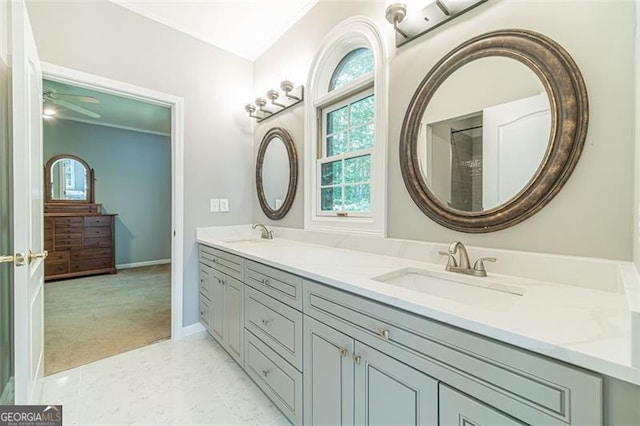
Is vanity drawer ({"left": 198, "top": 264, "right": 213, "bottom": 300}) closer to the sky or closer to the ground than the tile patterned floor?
closer to the sky

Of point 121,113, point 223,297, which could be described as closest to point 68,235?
point 121,113

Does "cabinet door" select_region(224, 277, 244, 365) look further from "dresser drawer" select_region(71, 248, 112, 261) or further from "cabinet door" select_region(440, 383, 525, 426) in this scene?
"dresser drawer" select_region(71, 248, 112, 261)

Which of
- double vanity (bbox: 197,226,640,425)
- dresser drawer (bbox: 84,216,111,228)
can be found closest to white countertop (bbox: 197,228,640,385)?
double vanity (bbox: 197,226,640,425)

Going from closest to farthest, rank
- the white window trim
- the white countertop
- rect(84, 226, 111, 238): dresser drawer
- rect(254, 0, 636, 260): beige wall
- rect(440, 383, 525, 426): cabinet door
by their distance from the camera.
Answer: the white countertop
rect(440, 383, 525, 426): cabinet door
rect(254, 0, 636, 260): beige wall
the white window trim
rect(84, 226, 111, 238): dresser drawer

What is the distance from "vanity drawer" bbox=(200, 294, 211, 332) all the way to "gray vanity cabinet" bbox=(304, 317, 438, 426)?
1.34 m

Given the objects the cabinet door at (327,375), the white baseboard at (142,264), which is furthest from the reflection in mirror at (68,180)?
the cabinet door at (327,375)

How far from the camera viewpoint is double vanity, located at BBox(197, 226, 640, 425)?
1.96 feet

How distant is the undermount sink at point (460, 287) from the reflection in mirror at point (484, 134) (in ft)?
1.13

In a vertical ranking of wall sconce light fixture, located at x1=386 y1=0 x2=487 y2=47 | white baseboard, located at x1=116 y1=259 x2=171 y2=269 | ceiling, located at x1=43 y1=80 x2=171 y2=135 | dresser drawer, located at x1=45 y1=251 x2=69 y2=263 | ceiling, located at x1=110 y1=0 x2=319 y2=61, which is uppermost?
ceiling, located at x1=110 y1=0 x2=319 y2=61

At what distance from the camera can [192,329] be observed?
2463 mm

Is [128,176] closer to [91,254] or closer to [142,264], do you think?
[91,254]

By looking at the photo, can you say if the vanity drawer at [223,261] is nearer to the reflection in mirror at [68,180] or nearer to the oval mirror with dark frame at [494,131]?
the oval mirror with dark frame at [494,131]

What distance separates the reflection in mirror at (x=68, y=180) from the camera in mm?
4359

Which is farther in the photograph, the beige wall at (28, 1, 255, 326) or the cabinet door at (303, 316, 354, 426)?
the beige wall at (28, 1, 255, 326)
